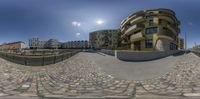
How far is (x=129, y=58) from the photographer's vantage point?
22.1 m

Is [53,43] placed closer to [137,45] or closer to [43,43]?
[43,43]

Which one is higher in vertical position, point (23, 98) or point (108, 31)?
point (108, 31)

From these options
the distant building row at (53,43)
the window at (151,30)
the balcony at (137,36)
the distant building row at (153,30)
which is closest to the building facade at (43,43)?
the distant building row at (53,43)

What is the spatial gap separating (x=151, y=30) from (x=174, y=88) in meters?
40.5

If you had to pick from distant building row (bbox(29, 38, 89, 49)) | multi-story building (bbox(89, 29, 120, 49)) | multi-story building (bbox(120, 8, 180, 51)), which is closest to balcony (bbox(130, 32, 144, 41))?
multi-story building (bbox(120, 8, 180, 51))

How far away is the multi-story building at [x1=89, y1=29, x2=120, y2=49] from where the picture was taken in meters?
84.9

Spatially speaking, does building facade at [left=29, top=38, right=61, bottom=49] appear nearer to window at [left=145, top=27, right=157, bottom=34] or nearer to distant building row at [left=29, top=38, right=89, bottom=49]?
distant building row at [left=29, top=38, right=89, bottom=49]

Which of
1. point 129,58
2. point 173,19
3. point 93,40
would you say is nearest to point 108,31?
point 93,40

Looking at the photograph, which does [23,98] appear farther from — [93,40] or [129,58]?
[93,40]

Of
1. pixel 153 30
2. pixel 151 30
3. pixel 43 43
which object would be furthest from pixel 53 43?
pixel 153 30

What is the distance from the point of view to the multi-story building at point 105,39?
84.9 metres

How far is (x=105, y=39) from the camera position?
9500 centimetres

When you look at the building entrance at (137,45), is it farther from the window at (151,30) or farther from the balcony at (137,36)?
the window at (151,30)

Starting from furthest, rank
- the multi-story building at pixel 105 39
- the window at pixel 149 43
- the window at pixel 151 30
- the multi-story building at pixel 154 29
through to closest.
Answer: the multi-story building at pixel 105 39
the window at pixel 151 30
the window at pixel 149 43
the multi-story building at pixel 154 29
